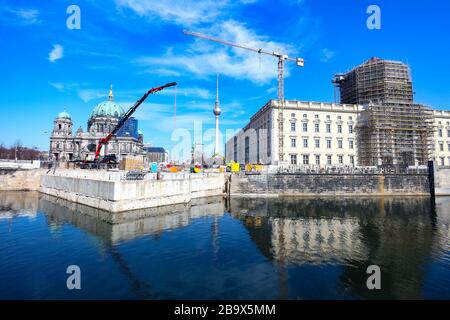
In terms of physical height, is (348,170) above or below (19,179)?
above

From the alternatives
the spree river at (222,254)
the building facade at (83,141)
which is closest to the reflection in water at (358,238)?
the spree river at (222,254)

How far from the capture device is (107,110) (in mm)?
137250

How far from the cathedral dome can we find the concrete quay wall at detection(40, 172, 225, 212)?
94.6 meters

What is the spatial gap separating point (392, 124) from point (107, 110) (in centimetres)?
13688

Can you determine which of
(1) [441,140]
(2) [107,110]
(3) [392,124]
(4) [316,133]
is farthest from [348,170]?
(2) [107,110]

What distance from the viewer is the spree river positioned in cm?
1290

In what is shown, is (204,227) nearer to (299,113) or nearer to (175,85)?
(175,85)

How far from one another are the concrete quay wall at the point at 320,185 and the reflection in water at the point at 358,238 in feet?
36.7

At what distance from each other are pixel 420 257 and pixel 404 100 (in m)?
66.7

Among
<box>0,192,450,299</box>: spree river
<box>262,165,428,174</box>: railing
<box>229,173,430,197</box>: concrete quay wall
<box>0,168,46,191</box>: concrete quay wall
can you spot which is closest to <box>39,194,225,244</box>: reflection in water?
<box>0,192,450,299</box>: spree river

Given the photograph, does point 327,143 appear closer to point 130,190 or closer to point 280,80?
point 280,80

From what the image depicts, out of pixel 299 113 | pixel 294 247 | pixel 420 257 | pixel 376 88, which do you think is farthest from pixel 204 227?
pixel 376 88

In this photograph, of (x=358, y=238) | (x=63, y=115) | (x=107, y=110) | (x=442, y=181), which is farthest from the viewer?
(x=107, y=110)

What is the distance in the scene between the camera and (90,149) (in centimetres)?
11638
